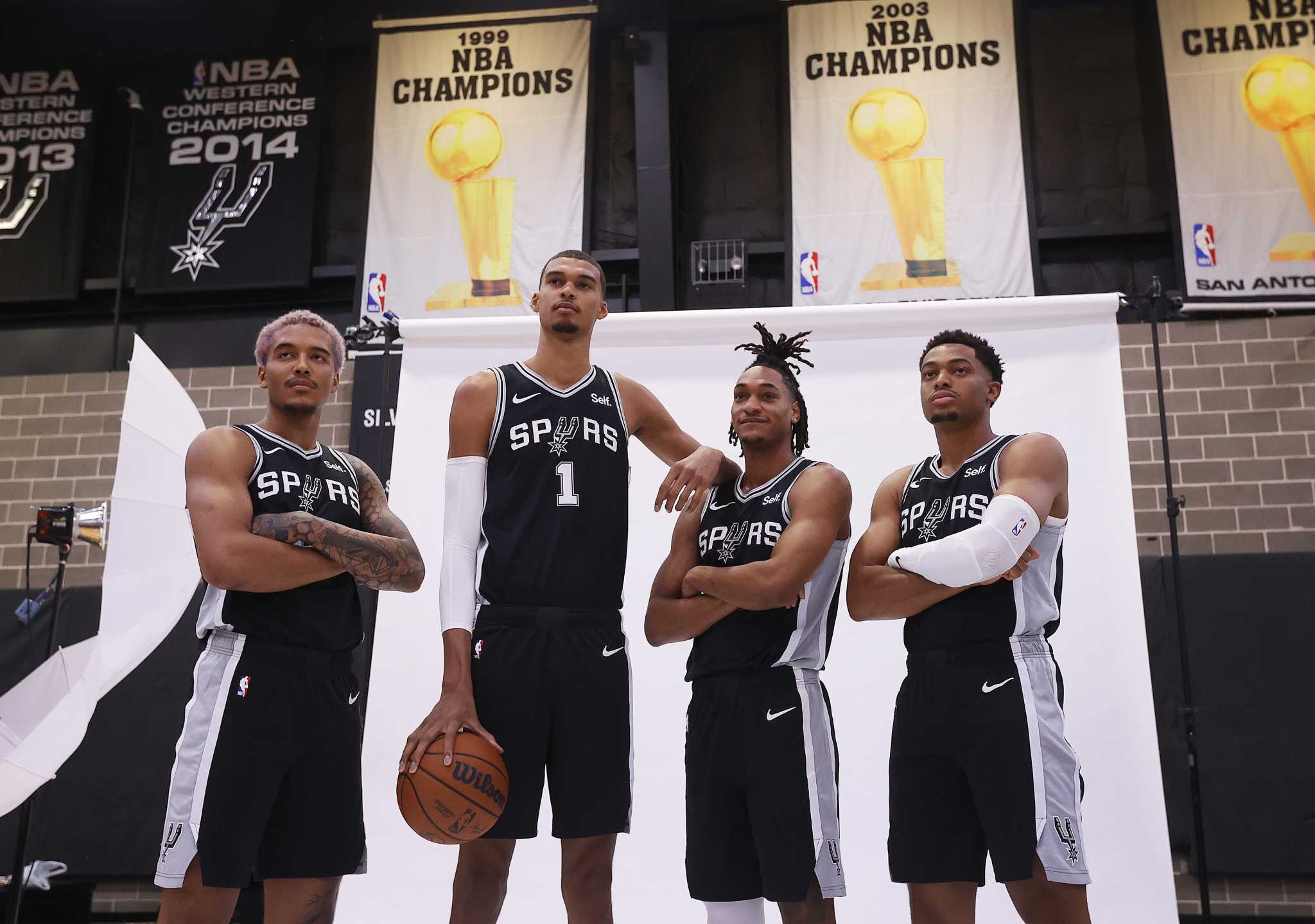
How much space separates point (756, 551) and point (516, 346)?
2.24 meters

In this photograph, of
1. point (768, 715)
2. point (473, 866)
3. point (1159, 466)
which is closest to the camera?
point (473, 866)

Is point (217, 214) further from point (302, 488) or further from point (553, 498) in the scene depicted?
point (553, 498)

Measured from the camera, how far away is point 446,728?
277 centimetres

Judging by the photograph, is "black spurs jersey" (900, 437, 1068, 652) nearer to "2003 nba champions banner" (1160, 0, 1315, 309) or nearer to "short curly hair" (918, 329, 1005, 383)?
"short curly hair" (918, 329, 1005, 383)

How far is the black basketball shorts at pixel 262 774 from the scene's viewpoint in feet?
9.54

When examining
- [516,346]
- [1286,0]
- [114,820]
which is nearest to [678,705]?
[516,346]

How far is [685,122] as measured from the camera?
8336mm

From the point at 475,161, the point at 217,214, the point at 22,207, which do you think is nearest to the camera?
the point at 475,161

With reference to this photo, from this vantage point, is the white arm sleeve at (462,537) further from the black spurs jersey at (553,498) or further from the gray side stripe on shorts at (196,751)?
the gray side stripe on shorts at (196,751)

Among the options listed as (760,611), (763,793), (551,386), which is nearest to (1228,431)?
(760,611)

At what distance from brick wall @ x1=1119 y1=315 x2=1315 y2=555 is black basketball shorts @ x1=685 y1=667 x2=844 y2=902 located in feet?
15.0

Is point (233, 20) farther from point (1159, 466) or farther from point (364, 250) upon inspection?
point (1159, 466)

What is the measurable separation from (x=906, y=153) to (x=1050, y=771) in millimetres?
5377

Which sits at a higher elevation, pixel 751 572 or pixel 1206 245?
pixel 1206 245
